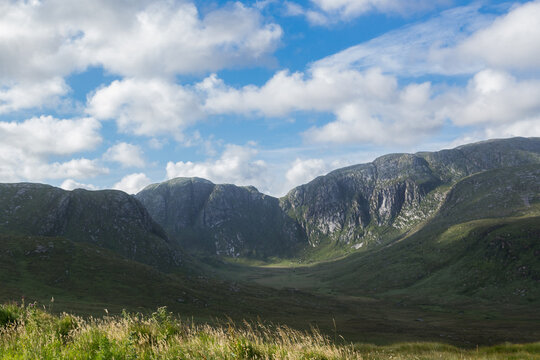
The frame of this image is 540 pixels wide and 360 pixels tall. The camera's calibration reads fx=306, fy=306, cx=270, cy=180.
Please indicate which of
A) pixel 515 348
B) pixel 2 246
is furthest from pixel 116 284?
pixel 515 348

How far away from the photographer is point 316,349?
368 inches

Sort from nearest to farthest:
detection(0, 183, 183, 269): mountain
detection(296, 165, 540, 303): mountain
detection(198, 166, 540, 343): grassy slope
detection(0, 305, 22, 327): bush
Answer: detection(0, 305, 22, 327): bush < detection(198, 166, 540, 343): grassy slope < detection(296, 165, 540, 303): mountain < detection(0, 183, 183, 269): mountain

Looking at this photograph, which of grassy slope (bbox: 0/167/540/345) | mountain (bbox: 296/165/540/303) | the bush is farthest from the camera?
mountain (bbox: 296/165/540/303)

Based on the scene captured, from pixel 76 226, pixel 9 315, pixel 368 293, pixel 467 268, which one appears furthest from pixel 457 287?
pixel 76 226

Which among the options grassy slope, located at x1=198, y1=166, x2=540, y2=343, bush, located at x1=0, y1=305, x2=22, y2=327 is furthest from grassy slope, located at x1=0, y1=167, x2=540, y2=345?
bush, located at x1=0, y1=305, x2=22, y2=327

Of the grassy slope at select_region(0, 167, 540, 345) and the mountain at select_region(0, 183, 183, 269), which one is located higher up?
the mountain at select_region(0, 183, 183, 269)

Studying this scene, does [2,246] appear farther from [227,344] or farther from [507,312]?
[507,312]

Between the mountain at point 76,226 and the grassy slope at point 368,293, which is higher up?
the mountain at point 76,226

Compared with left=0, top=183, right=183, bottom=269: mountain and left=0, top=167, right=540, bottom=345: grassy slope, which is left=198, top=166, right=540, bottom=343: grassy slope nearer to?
left=0, top=167, right=540, bottom=345: grassy slope

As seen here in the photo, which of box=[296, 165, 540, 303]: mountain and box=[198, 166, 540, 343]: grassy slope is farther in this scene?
box=[296, 165, 540, 303]: mountain

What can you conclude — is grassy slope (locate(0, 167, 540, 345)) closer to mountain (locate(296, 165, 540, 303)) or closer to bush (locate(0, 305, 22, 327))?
mountain (locate(296, 165, 540, 303))

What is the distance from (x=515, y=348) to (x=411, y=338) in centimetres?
4006

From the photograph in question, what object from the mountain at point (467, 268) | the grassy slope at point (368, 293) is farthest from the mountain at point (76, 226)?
the mountain at point (467, 268)

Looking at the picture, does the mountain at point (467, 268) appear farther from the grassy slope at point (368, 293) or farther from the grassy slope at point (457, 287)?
the grassy slope at point (368, 293)
